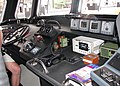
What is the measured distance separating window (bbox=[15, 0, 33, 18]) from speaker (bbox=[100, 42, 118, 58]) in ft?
7.88

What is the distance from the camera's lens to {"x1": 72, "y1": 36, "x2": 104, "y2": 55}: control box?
1.48 m

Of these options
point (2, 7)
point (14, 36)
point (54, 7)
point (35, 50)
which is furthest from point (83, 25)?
point (2, 7)

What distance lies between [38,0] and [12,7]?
672 mm

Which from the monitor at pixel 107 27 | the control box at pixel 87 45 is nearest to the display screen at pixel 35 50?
the control box at pixel 87 45

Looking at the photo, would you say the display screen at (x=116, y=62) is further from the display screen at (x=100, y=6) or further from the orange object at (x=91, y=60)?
the display screen at (x=100, y=6)

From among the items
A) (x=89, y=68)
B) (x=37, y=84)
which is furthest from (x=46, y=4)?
(x=89, y=68)

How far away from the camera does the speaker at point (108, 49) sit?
136 centimetres

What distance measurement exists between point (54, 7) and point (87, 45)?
1620 millimetres

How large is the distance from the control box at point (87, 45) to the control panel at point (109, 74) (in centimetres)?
43

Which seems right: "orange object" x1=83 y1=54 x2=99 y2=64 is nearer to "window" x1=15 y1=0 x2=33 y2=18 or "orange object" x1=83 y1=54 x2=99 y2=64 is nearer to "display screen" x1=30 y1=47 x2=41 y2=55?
"display screen" x1=30 y1=47 x2=41 y2=55

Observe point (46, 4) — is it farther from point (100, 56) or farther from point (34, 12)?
point (100, 56)

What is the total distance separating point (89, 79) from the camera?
104cm

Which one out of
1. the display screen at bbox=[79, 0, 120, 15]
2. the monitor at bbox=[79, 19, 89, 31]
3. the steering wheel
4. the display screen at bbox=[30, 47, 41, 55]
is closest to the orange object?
the monitor at bbox=[79, 19, 89, 31]

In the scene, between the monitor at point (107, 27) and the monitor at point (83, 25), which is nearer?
the monitor at point (107, 27)
